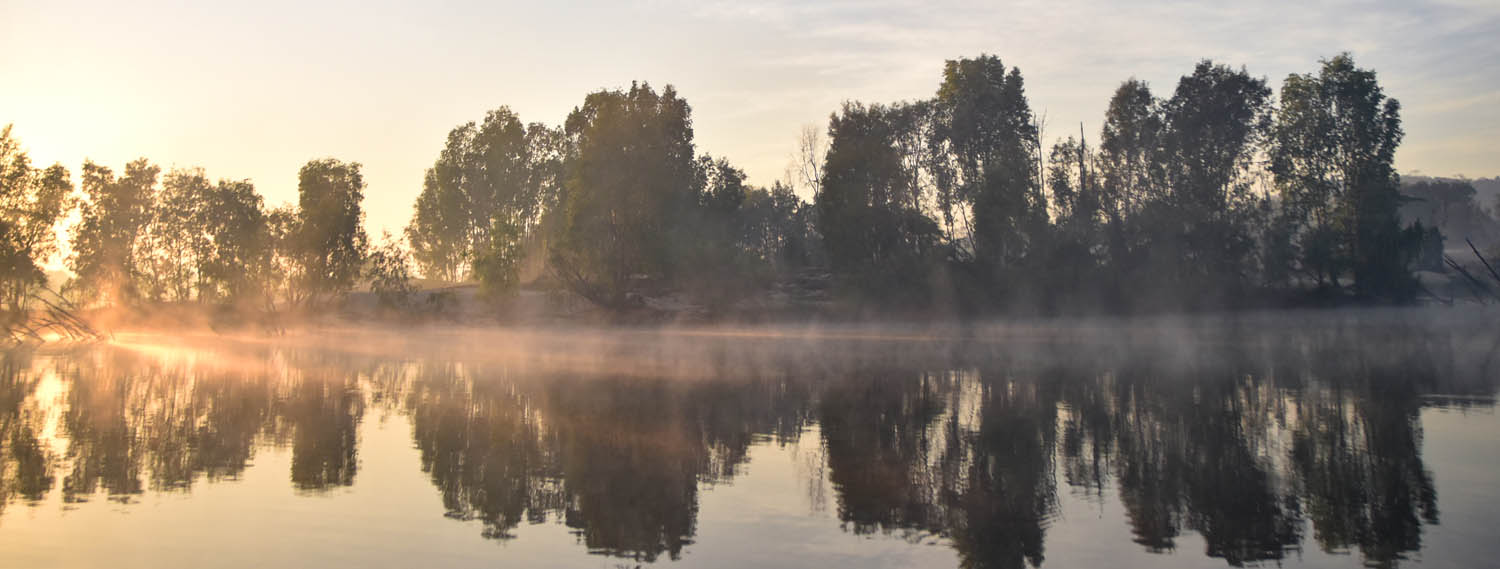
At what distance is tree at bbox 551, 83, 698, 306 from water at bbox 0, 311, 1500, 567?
3162 cm

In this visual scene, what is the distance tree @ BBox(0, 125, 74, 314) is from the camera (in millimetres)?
56250

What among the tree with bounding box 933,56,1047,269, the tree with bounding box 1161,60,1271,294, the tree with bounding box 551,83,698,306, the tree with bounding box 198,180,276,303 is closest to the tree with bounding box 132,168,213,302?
the tree with bounding box 198,180,276,303

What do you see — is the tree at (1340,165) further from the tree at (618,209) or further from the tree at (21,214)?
the tree at (21,214)

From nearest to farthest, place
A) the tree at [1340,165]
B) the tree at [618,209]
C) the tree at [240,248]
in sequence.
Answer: the tree at [618,209] → the tree at [1340,165] → the tree at [240,248]

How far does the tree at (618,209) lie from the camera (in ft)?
224

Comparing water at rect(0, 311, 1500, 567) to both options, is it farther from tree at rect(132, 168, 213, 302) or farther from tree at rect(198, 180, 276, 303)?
tree at rect(132, 168, 213, 302)

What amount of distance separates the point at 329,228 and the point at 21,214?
17.9 m

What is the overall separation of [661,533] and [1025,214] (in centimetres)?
6426

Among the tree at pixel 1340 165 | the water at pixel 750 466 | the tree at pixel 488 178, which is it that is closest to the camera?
the water at pixel 750 466

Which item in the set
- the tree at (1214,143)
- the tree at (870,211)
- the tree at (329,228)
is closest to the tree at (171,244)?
the tree at (329,228)

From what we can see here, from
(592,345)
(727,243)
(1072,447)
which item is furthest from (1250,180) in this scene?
(1072,447)

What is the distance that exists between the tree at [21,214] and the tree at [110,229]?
71.2 ft

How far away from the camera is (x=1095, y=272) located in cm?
7212

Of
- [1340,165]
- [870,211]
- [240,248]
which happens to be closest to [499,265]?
[240,248]
